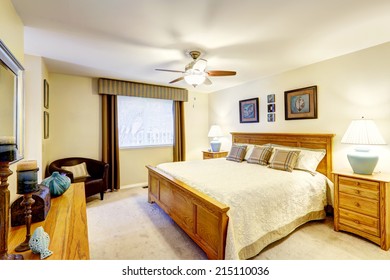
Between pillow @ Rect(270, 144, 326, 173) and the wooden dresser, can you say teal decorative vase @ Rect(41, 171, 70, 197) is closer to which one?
the wooden dresser

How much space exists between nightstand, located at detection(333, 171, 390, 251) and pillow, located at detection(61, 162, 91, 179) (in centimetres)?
405

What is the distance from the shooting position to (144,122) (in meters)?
4.58

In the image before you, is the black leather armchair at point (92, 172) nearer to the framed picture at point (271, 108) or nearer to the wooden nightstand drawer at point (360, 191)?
the framed picture at point (271, 108)

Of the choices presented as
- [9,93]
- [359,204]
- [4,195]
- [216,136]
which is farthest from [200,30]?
[216,136]

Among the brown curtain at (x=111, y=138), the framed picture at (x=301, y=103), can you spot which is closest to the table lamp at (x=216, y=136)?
the framed picture at (x=301, y=103)

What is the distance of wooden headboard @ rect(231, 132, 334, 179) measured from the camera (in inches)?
114

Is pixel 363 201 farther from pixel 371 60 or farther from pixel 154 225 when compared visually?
pixel 154 225

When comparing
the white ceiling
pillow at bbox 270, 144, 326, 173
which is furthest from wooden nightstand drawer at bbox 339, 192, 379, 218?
the white ceiling

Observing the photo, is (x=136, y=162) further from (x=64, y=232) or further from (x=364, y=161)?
(x=364, y=161)

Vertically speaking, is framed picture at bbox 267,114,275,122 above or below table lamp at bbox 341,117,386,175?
above

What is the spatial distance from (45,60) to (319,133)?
14.6 feet

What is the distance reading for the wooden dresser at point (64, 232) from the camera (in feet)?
2.95

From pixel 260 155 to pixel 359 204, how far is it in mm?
1413

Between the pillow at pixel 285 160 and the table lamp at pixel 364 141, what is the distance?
0.65m
